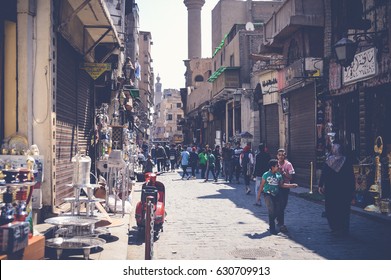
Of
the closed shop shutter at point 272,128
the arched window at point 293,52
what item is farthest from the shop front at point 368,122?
the closed shop shutter at point 272,128

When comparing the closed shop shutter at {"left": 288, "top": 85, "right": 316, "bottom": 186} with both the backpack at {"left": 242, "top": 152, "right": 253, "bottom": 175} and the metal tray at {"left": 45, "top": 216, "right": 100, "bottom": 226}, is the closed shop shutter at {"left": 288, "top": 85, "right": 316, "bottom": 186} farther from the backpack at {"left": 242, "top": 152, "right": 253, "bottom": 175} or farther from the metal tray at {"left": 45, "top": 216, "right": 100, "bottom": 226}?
the metal tray at {"left": 45, "top": 216, "right": 100, "bottom": 226}

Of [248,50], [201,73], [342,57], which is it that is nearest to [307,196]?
[342,57]

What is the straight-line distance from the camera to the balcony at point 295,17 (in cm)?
1645

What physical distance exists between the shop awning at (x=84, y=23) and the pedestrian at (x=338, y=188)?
5.27 m

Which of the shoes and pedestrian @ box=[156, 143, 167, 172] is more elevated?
pedestrian @ box=[156, 143, 167, 172]

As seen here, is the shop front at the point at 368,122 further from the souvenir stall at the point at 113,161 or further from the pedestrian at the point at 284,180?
the souvenir stall at the point at 113,161

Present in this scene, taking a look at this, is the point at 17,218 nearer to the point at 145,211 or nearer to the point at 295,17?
the point at 145,211

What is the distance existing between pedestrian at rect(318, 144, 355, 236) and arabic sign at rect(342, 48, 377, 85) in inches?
183

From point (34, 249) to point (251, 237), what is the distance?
3963mm

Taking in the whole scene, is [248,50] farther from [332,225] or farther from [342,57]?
[332,225]

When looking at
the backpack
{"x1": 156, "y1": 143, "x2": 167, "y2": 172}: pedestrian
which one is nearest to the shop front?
the backpack

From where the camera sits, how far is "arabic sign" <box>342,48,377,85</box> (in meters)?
12.2

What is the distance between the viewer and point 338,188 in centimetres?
842

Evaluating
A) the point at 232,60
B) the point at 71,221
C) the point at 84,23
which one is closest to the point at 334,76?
the point at 84,23
